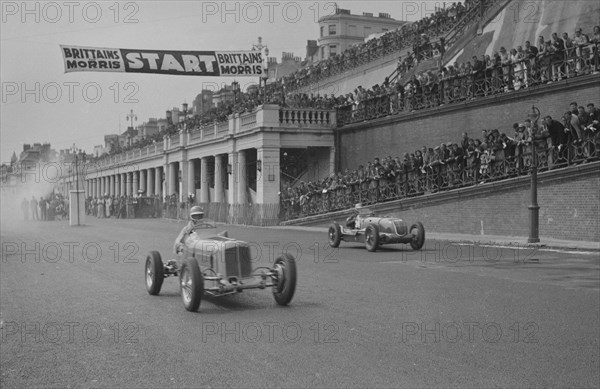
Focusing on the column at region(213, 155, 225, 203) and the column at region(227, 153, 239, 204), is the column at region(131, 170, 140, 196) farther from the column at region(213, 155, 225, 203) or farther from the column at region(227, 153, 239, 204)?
the column at region(227, 153, 239, 204)

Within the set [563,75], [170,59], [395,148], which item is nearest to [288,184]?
[395,148]

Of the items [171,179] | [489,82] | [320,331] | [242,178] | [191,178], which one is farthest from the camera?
[171,179]

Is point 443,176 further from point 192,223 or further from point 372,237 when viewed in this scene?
point 192,223

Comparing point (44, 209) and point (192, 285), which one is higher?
point (44, 209)

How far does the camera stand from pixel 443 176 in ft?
93.5

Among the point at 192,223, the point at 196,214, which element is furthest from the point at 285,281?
the point at 192,223

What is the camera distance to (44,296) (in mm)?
12320

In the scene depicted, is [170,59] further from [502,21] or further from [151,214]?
[151,214]

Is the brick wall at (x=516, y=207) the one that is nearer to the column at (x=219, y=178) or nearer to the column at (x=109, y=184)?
the column at (x=219, y=178)

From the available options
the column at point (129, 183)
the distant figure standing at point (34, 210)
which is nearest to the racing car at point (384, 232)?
the distant figure standing at point (34, 210)

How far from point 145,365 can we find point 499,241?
17.8 meters

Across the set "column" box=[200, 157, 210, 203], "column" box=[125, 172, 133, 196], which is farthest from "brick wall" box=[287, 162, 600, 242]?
"column" box=[125, 172, 133, 196]

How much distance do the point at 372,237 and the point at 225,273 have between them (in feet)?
35.9

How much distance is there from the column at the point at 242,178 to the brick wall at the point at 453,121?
723cm
